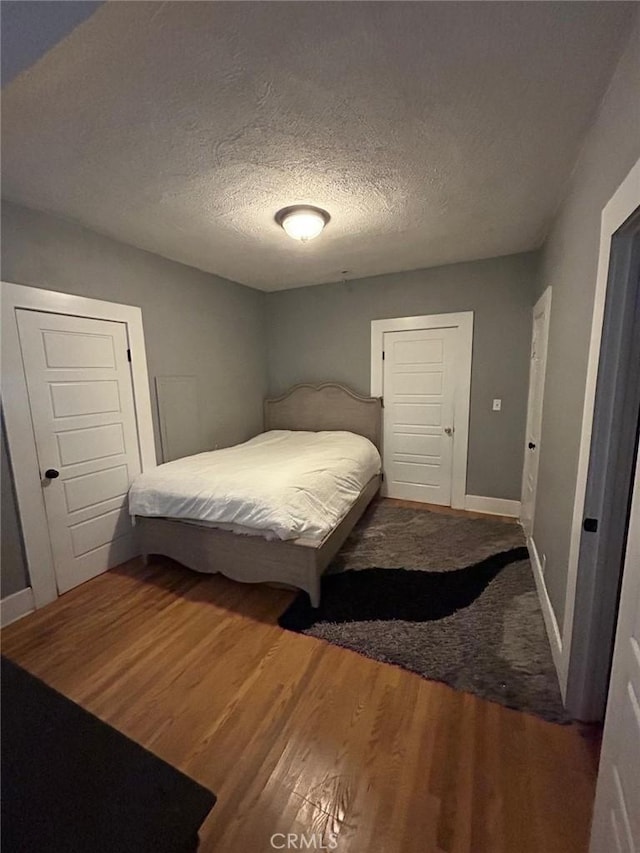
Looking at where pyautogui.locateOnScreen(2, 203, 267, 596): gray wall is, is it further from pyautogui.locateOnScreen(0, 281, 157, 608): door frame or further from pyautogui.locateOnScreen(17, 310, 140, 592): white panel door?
pyautogui.locateOnScreen(17, 310, 140, 592): white panel door

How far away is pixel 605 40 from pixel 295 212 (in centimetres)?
151

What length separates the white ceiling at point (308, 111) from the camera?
3.49 feet

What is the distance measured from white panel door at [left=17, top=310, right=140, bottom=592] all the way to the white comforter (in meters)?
0.26

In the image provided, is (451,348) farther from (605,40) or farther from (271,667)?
(271,667)

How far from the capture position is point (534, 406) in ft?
9.30

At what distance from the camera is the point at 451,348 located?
3.60 metres

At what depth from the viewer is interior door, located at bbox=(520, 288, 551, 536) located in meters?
2.49

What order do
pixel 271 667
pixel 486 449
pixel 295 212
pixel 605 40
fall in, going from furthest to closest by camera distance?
pixel 486 449, pixel 295 212, pixel 271 667, pixel 605 40

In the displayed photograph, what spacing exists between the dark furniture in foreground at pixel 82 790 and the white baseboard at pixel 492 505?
340cm

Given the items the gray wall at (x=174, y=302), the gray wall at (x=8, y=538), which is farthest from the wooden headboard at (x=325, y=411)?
the gray wall at (x=8, y=538)

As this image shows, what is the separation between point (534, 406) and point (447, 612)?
5.78ft

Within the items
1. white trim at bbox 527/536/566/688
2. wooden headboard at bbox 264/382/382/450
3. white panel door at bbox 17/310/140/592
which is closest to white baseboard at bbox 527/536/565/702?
white trim at bbox 527/536/566/688

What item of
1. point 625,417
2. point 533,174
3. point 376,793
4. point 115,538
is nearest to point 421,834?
point 376,793

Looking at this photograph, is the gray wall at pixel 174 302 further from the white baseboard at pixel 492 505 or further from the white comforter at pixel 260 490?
the white baseboard at pixel 492 505
